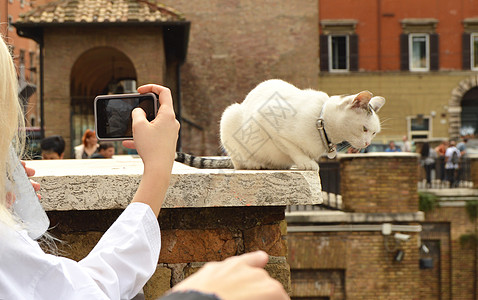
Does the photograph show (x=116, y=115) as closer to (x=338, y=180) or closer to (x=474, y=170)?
(x=338, y=180)

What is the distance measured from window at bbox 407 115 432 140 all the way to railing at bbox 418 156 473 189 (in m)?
10.1

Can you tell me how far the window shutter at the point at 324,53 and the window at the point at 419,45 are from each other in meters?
3.30

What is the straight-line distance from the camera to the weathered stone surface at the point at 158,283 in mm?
2596

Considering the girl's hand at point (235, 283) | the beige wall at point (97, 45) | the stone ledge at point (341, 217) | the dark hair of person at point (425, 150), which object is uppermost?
the beige wall at point (97, 45)

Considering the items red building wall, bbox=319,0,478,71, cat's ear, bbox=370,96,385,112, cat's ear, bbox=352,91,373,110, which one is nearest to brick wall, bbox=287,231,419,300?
cat's ear, bbox=370,96,385,112

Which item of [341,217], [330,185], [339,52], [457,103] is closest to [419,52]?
[457,103]

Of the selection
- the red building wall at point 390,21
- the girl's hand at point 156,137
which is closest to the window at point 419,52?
the red building wall at point 390,21

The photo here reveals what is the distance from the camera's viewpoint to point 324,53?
92.1ft

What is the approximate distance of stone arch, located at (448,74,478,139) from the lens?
28109 millimetres

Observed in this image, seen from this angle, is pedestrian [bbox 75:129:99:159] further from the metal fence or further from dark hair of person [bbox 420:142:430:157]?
dark hair of person [bbox 420:142:430:157]

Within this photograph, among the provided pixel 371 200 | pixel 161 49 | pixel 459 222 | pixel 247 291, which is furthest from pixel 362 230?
pixel 247 291

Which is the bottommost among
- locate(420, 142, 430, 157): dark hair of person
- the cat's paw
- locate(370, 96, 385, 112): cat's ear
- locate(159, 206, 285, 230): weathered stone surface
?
locate(420, 142, 430, 157): dark hair of person

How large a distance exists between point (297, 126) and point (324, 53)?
25372 mm

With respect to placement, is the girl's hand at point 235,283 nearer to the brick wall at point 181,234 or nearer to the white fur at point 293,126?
the brick wall at point 181,234
